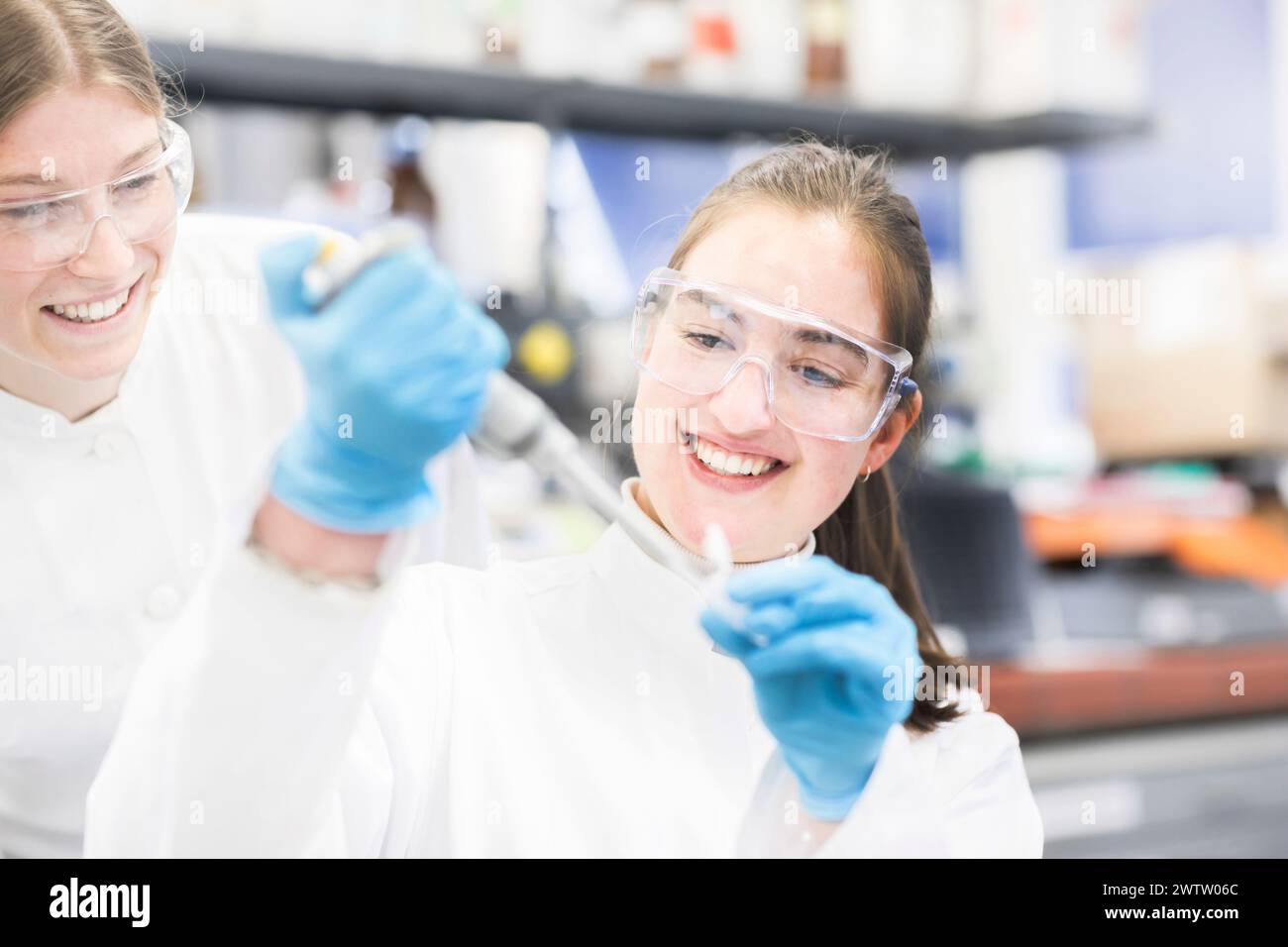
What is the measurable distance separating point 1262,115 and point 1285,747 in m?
1.96

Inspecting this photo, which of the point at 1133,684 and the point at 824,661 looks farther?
the point at 1133,684

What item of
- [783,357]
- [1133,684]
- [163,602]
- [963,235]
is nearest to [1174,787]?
[1133,684]

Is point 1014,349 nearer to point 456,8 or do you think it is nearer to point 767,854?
point 456,8

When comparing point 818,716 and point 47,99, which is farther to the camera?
point 47,99

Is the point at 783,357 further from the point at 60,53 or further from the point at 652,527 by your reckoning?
the point at 60,53

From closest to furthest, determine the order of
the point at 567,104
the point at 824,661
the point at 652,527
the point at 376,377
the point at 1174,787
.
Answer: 1. the point at 376,377
2. the point at 824,661
3. the point at 652,527
4. the point at 567,104
5. the point at 1174,787

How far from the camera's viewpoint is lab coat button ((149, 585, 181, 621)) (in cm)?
104

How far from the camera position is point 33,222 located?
987 mm

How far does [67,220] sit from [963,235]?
1.88 metres

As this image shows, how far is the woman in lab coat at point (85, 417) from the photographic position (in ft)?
3.26

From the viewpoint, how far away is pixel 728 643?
86 cm

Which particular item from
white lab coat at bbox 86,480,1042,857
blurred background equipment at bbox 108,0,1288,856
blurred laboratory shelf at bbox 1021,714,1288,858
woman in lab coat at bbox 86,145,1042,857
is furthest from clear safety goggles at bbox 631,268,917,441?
blurred laboratory shelf at bbox 1021,714,1288,858
